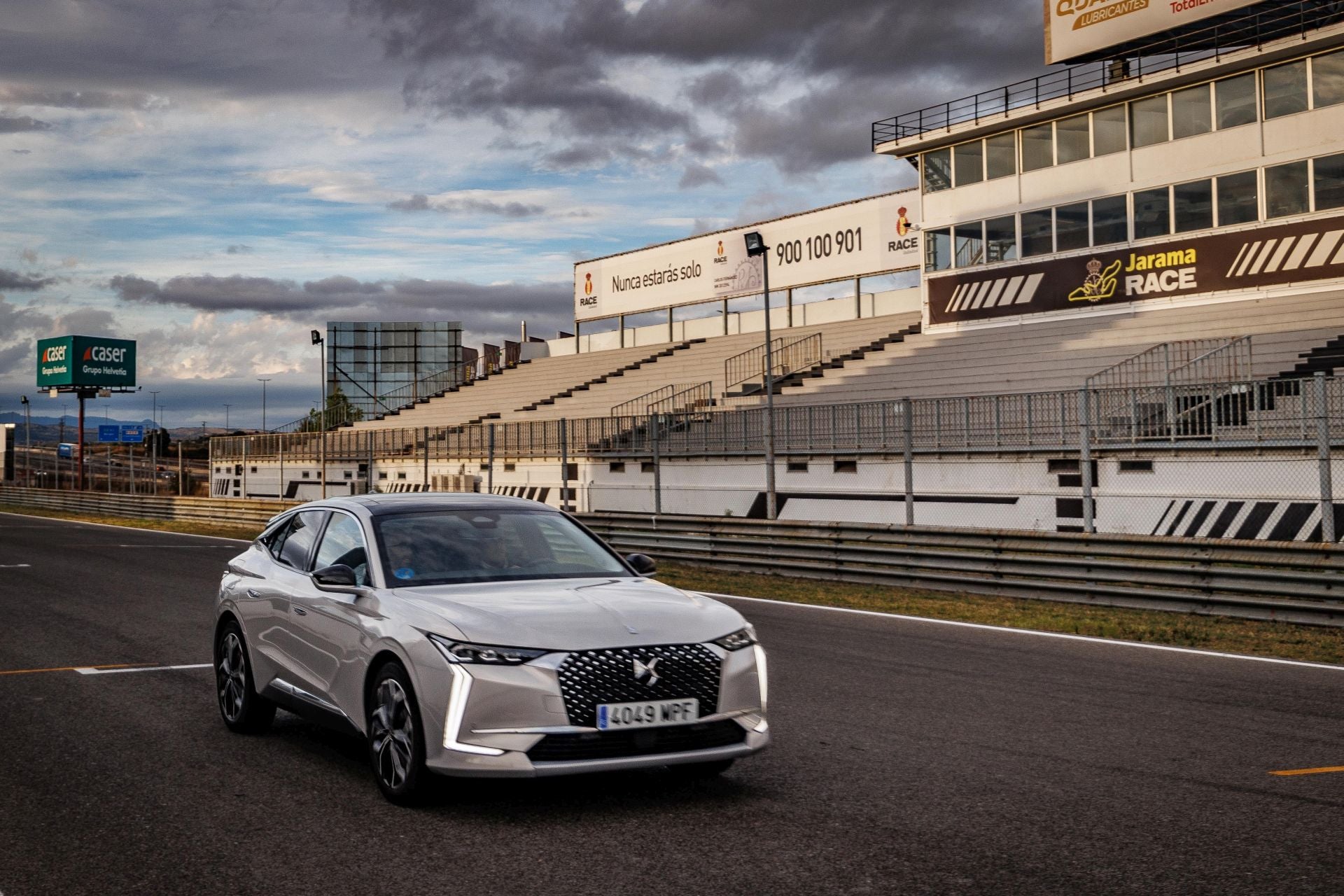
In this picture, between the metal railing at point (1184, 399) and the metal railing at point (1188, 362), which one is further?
the metal railing at point (1188, 362)

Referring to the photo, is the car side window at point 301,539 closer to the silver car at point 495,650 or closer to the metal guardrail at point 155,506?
the silver car at point 495,650

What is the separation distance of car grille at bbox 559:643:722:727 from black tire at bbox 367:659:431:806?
28.7 inches

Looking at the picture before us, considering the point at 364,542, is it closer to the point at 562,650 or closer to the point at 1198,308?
the point at 562,650

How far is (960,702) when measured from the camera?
893 cm

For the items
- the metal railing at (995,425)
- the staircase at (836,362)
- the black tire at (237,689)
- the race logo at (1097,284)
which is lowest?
the black tire at (237,689)

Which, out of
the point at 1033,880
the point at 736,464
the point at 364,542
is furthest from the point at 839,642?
the point at 736,464

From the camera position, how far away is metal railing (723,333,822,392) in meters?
36.8

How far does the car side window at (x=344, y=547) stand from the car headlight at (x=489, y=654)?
1.16m

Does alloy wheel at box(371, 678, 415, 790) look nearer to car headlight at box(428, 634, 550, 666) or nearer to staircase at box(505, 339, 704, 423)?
car headlight at box(428, 634, 550, 666)

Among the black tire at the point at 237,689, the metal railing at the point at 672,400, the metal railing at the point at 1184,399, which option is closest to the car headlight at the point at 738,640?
the black tire at the point at 237,689

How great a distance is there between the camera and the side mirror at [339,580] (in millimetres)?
6496

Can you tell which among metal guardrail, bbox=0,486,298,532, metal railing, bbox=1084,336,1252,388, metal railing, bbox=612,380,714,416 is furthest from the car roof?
metal railing, bbox=612,380,714,416

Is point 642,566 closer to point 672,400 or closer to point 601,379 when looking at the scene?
point 672,400

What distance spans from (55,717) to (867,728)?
5.20 metres
